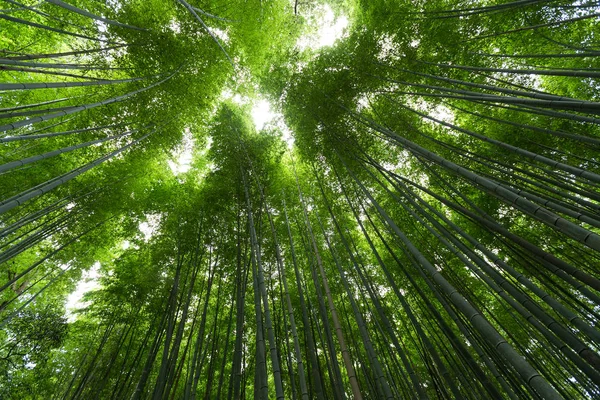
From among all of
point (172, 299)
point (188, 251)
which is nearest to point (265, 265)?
point (188, 251)

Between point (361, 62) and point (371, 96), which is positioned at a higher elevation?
point (371, 96)

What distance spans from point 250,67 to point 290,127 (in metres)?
1.47

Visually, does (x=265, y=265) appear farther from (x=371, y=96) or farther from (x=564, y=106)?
(x=564, y=106)

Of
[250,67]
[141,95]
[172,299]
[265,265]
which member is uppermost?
[250,67]

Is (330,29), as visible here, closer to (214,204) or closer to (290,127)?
(290,127)

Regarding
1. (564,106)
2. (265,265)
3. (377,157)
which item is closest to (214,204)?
(265,265)

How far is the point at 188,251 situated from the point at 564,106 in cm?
535

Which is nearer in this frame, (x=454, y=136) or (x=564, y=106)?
(x=564, y=106)

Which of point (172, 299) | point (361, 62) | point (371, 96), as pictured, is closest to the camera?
point (172, 299)

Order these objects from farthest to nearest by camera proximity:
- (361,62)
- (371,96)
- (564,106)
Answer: (371,96) → (361,62) → (564,106)

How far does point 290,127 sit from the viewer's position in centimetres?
586

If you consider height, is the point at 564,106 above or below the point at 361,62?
below

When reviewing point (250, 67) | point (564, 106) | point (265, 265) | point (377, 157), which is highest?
point (250, 67)

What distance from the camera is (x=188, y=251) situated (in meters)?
5.30
